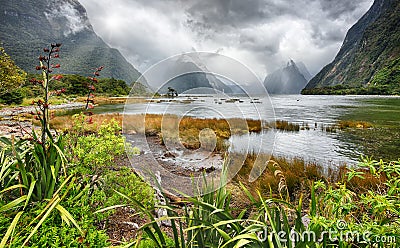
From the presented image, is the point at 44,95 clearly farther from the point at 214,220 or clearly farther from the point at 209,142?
the point at 209,142

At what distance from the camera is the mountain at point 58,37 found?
72500 mm

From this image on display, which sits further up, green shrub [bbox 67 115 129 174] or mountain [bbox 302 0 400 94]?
mountain [bbox 302 0 400 94]

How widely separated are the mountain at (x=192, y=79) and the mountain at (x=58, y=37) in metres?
33.5

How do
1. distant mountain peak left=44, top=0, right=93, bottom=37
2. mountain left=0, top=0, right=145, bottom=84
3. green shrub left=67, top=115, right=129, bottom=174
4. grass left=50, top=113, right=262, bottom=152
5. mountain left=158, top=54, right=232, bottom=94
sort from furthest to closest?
1. distant mountain peak left=44, top=0, right=93, bottom=37
2. mountain left=0, top=0, right=145, bottom=84
3. grass left=50, top=113, right=262, bottom=152
4. mountain left=158, top=54, right=232, bottom=94
5. green shrub left=67, top=115, right=129, bottom=174

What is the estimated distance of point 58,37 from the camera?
129 metres

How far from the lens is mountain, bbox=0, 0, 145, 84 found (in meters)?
72.5

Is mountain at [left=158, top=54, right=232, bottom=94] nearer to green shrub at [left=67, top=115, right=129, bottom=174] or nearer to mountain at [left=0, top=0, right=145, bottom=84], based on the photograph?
green shrub at [left=67, top=115, right=129, bottom=174]

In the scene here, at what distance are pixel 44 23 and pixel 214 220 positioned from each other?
17853 centimetres

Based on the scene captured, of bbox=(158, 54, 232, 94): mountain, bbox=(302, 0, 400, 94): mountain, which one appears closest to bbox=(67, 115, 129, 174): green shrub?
bbox=(158, 54, 232, 94): mountain

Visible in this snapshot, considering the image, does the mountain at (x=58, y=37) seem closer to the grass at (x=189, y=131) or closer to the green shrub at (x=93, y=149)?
the grass at (x=189, y=131)

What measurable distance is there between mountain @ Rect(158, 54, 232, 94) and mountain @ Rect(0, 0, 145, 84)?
33.5m

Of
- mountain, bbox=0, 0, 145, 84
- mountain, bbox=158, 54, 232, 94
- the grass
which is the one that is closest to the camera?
mountain, bbox=158, 54, 232, 94

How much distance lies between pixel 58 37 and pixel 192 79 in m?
158

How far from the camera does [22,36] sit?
9356 cm
